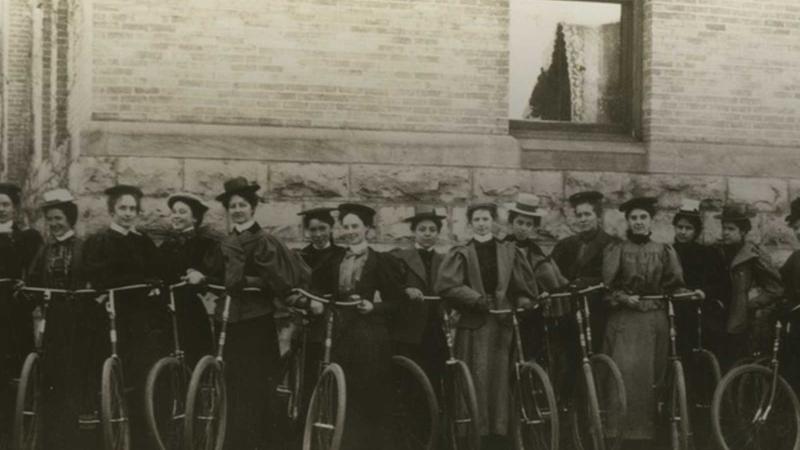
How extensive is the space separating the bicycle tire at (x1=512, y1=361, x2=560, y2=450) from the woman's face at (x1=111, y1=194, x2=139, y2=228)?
3.21 m

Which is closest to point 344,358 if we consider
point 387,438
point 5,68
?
point 387,438

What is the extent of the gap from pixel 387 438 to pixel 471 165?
10.6ft

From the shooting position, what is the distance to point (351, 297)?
970 centimetres

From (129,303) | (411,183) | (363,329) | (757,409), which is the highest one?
(411,183)

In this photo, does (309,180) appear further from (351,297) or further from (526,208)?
(351,297)

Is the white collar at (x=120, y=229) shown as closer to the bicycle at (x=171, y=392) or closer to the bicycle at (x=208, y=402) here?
the bicycle at (x=171, y=392)

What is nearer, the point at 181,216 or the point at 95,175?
the point at 181,216

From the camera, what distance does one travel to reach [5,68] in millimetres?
19797

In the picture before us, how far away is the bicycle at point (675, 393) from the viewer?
32.6 ft

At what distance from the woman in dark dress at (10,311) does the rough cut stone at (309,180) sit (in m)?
2.33

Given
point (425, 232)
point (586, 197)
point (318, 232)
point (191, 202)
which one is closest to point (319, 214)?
point (318, 232)

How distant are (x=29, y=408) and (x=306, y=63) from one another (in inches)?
160

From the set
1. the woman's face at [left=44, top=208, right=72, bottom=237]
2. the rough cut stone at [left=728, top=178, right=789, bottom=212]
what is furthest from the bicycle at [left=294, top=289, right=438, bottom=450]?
the rough cut stone at [left=728, top=178, right=789, bottom=212]

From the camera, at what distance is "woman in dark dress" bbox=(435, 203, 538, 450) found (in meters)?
10.2
